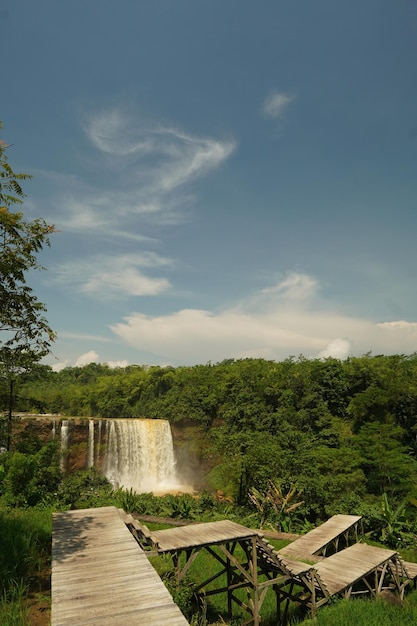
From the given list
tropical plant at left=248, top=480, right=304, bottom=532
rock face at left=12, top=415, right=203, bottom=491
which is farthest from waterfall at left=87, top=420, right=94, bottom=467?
tropical plant at left=248, top=480, right=304, bottom=532

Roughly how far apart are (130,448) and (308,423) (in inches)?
678

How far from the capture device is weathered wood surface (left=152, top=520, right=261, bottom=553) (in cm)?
888

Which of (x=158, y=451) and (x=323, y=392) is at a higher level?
(x=323, y=392)

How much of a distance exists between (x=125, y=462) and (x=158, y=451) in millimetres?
3682

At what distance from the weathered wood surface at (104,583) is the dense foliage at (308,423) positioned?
10587 millimetres

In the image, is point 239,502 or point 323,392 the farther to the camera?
point 323,392

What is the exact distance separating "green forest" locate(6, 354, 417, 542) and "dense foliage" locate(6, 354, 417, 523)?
8cm

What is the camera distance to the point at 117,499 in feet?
62.4

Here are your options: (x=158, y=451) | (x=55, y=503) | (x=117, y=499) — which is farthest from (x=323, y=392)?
(x=55, y=503)

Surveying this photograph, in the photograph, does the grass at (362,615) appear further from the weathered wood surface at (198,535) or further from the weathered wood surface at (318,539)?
the weathered wood surface at (318,539)

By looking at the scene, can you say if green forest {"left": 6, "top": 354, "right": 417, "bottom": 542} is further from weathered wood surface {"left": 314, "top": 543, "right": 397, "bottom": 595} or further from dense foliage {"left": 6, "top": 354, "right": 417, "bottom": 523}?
weathered wood surface {"left": 314, "top": 543, "right": 397, "bottom": 595}

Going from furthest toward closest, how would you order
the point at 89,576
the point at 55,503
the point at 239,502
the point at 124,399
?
the point at 124,399
the point at 239,502
the point at 55,503
the point at 89,576

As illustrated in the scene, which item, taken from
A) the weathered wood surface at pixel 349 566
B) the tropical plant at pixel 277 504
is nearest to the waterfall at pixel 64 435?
the tropical plant at pixel 277 504

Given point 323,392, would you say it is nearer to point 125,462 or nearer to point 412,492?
point 412,492
